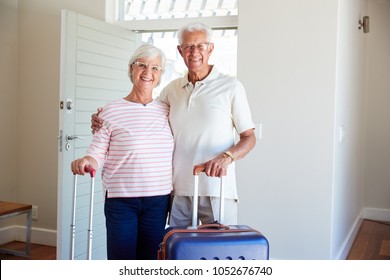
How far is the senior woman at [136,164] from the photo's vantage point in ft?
6.34

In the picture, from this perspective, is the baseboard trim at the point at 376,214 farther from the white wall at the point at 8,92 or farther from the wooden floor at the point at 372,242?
the white wall at the point at 8,92

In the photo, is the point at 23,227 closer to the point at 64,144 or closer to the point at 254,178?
the point at 64,144

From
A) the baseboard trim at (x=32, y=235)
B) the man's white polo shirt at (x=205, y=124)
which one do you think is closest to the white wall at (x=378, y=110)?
the baseboard trim at (x=32, y=235)

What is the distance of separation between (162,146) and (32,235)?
2686mm

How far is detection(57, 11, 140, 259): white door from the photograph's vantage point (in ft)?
10.9

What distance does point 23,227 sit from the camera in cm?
426

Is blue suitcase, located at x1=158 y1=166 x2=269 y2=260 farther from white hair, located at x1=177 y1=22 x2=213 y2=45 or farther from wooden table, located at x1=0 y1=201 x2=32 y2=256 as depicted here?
wooden table, located at x1=0 y1=201 x2=32 y2=256

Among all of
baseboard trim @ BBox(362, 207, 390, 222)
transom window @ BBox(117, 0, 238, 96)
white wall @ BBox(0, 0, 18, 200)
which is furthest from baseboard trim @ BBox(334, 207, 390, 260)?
white wall @ BBox(0, 0, 18, 200)

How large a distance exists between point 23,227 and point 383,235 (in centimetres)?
320

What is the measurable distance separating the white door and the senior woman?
142 cm

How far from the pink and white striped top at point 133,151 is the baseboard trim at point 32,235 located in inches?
93.2

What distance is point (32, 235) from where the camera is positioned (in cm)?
424

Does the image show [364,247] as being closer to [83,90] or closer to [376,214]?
[376,214]
